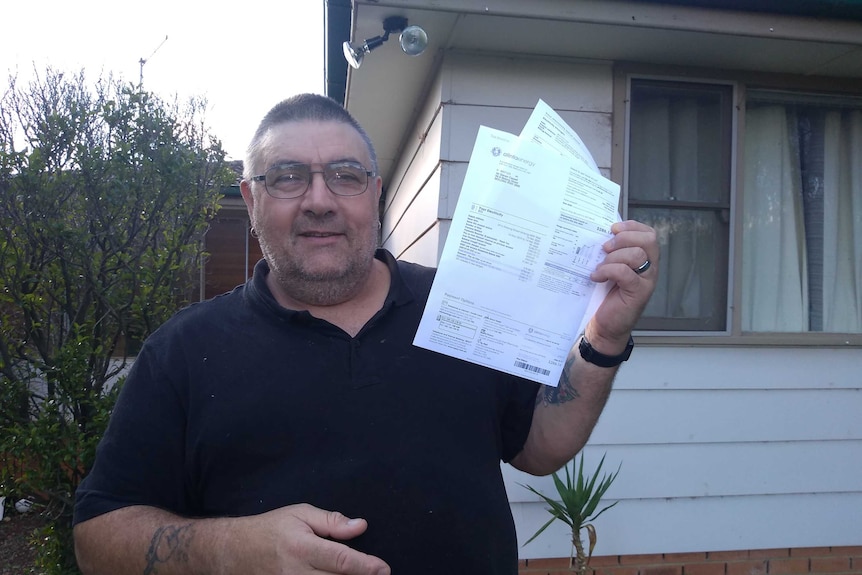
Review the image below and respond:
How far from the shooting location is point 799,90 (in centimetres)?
330

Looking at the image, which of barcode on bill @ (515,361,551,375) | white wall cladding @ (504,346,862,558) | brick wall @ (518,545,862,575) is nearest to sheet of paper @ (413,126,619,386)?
barcode on bill @ (515,361,551,375)

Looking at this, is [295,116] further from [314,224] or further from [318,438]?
[318,438]

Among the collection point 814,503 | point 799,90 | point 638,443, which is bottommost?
point 814,503

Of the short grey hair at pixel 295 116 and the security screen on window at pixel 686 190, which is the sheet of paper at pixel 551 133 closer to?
the short grey hair at pixel 295 116

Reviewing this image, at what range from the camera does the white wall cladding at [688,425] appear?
3090mm

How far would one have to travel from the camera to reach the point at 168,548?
4.31 ft

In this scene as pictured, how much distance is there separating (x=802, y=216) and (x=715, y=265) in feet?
2.03

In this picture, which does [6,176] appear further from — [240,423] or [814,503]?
[814,503]

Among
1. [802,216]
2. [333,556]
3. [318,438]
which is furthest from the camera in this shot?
[802,216]

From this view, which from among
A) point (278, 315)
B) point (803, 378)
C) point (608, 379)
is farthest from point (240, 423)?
point (803, 378)

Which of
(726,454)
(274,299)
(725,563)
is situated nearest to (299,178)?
(274,299)

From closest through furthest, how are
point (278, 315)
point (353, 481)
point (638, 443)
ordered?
point (353, 481) < point (278, 315) < point (638, 443)

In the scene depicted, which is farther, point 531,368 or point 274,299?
→ point 274,299

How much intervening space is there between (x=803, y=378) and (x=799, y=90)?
4.86 feet
